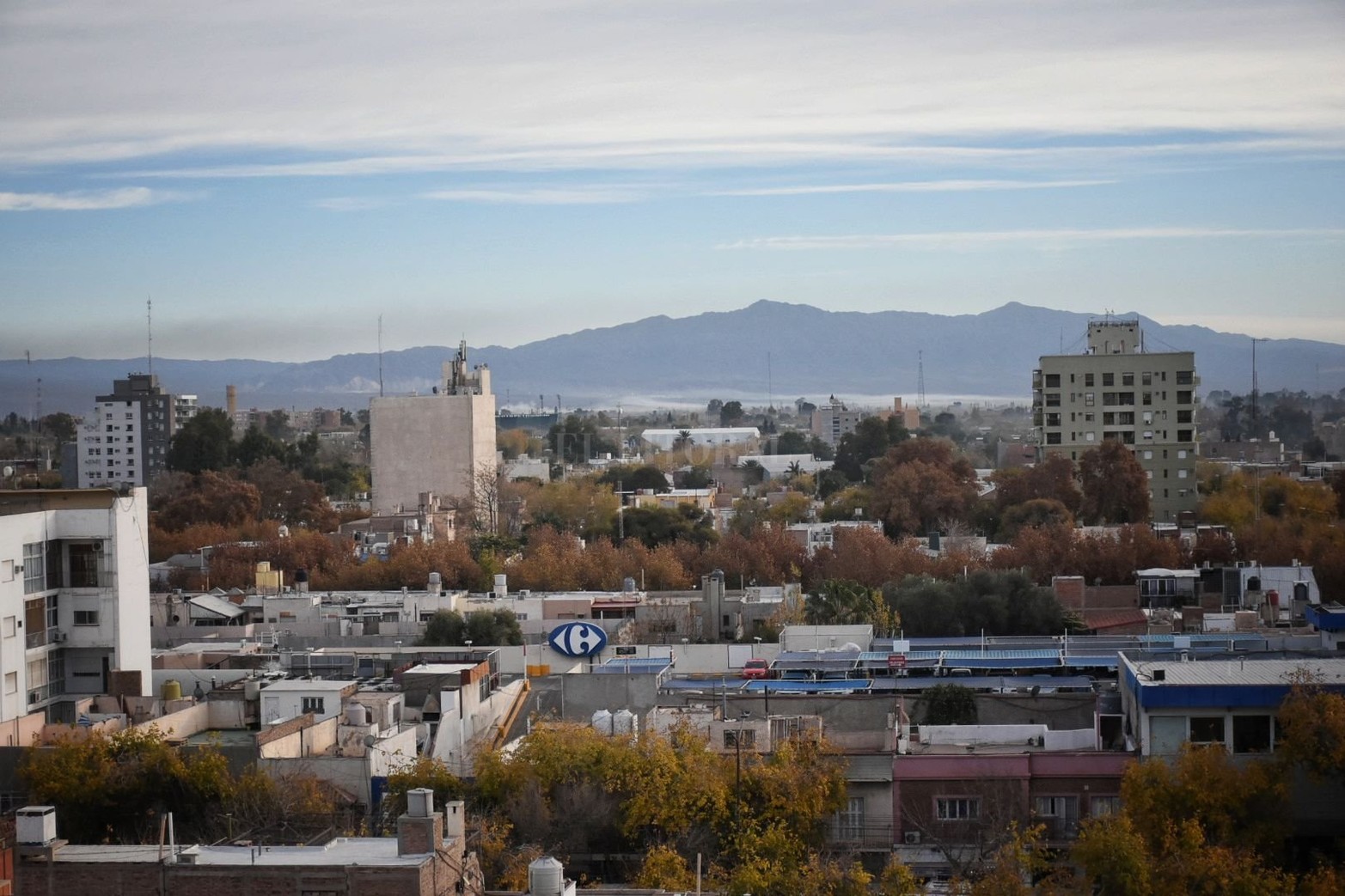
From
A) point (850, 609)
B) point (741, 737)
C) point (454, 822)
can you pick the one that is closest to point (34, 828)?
point (454, 822)

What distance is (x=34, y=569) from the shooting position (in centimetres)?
2809

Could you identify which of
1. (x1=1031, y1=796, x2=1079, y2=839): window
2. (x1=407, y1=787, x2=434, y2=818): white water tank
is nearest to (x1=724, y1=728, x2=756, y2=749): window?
(x1=1031, y1=796, x2=1079, y2=839): window

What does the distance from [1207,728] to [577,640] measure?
13154 mm

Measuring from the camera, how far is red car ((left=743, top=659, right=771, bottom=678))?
97.6 feet

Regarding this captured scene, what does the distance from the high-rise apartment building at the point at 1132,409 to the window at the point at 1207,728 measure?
179ft

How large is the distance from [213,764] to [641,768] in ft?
16.0

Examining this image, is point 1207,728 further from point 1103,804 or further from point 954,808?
point 954,808

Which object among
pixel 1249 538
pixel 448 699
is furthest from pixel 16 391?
pixel 448 699

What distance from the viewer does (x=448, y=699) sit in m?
26.0

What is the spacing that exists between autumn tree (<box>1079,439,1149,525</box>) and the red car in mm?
34983

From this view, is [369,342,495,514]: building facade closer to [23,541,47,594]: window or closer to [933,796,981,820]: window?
[23,541,47,594]: window

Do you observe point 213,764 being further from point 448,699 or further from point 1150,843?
point 1150,843

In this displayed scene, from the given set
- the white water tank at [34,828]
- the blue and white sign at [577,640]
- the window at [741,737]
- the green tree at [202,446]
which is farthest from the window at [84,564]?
the green tree at [202,446]

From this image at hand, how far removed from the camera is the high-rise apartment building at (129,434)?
11538 cm
